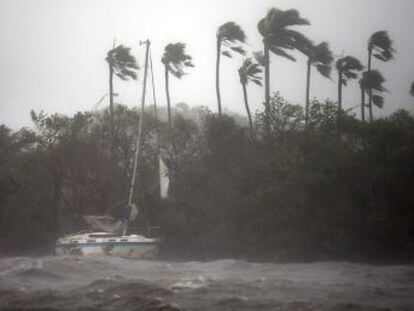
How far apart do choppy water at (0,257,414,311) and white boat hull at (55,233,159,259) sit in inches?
81.7

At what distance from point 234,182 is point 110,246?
31.9ft

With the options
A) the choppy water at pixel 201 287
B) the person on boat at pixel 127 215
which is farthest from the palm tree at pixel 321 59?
the choppy water at pixel 201 287

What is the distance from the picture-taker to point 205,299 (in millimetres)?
17156

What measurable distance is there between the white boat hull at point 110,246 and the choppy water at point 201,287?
6.80ft

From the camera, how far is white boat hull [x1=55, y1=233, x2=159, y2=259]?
31.9m

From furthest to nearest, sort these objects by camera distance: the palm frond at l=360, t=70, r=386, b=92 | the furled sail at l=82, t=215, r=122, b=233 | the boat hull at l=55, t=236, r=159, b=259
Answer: the palm frond at l=360, t=70, r=386, b=92 → the furled sail at l=82, t=215, r=122, b=233 → the boat hull at l=55, t=236, r=159, b=259

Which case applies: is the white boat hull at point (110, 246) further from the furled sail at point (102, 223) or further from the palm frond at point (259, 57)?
the palm frond at point (259, 57)

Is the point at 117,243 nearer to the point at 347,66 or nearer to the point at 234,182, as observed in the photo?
the point at 234,182

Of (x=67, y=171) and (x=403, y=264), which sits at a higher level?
(x=67, y=171)

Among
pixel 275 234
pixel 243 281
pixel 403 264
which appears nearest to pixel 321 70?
pixel 275 234

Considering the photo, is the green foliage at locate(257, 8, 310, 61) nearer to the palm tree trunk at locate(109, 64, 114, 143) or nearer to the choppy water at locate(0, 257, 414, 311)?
the palm tree trunk at locate(109, 64, 114, 143)

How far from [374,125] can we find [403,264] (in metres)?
8.64

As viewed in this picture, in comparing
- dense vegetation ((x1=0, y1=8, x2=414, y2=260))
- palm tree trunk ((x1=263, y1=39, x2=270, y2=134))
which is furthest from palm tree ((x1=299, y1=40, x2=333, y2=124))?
palm tree trunk ((x1=263, y1=39, x2=270, y2=134))

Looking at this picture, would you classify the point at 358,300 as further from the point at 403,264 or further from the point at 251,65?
the point at 251,65
